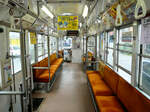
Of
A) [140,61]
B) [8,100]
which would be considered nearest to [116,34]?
[140,61]

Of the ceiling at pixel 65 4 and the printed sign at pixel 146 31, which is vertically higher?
the ceiling at pixel 65 4

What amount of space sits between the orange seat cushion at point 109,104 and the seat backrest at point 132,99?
18 cm

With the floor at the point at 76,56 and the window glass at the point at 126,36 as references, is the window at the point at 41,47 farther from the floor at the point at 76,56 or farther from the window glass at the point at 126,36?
the floor at the point at 76,56

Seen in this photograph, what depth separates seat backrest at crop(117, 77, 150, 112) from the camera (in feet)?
4.96

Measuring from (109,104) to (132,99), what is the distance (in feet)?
1.89

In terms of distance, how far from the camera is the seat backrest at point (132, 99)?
59.5 inches

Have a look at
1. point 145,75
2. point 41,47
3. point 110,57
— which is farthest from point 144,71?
point 41,47

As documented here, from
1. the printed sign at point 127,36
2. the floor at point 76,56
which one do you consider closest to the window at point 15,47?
the printed sign at point 127,36

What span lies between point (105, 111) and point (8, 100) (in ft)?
6.60

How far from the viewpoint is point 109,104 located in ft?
7.50

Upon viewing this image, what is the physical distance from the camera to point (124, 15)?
2186 millimetres

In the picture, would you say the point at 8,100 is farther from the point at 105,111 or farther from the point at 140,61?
the point at 140,61

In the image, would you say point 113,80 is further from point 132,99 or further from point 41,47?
point 41,47

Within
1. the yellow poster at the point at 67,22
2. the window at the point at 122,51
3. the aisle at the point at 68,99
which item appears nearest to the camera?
the window at the point at 122,51
